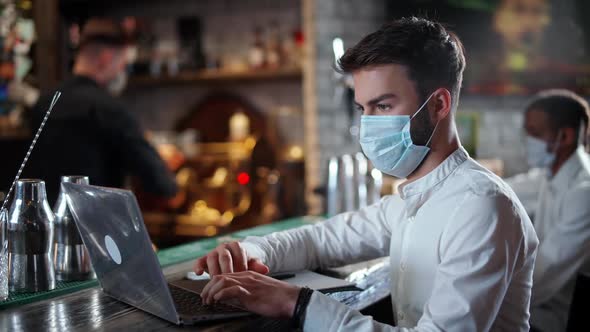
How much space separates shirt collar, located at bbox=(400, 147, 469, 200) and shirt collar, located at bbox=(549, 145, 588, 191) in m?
1.10

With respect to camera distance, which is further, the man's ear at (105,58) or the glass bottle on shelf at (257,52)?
the glass bottle on shelf at (257,52)

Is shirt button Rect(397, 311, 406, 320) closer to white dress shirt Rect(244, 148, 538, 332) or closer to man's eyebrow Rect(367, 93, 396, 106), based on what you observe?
white dress shirt Rect(244, 148, 538, 332)

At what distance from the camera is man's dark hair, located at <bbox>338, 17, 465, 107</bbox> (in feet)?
4.21

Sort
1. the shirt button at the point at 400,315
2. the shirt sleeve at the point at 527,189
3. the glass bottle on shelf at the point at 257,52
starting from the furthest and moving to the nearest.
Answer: the glass bottle on shelf at the point at 257,52 → the shirt sleeve at the point at 527,189 → the shirt button at the point at 400,315

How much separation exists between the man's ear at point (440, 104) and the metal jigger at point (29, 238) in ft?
2.76

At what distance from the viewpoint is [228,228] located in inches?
170

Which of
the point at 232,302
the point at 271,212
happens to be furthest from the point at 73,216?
the point at 271,212

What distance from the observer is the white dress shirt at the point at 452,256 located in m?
1.09

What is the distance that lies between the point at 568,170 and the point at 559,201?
0.39 ft

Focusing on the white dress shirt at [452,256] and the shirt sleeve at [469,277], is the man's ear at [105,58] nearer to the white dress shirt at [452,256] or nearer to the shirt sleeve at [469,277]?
the white dress shirt at [452,256]

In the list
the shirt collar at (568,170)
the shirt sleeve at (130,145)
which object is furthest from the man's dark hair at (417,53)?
the shirt sleeve at (130,145)

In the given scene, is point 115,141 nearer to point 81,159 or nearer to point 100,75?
point 81,159

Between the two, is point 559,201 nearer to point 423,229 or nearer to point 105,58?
point 423,229

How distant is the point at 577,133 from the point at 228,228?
101 inches
